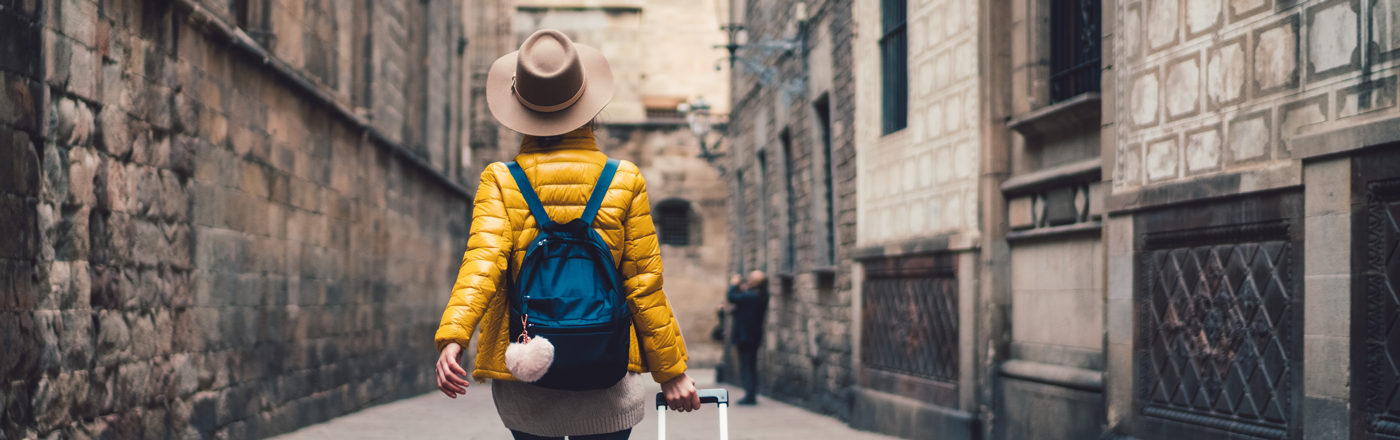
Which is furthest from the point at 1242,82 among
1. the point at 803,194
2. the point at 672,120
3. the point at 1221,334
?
the point at 672,120

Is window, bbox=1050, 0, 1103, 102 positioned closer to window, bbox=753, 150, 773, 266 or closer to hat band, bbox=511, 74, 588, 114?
hat band, bbox=511, 74, 588, 114

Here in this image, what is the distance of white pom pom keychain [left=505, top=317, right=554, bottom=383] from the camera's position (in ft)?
9.80

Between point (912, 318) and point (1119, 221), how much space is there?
364cm

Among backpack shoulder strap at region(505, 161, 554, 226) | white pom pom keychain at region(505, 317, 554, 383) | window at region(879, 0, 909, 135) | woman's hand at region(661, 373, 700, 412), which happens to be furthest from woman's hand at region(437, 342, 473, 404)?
window at region(879, 0, 909, 135)

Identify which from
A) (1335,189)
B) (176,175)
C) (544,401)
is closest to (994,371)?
(1335,189)

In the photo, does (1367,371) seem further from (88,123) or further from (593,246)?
(88,123)

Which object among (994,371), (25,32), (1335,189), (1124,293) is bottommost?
(994,371)

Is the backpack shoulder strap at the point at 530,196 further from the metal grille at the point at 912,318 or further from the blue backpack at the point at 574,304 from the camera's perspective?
the metal grille at the point at 912,318

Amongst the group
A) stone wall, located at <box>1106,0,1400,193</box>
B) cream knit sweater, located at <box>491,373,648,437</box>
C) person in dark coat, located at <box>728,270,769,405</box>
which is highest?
stone wall, located at <box>1106,0,1400,193</box>

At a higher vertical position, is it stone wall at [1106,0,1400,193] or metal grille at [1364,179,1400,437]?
stone wall at [1106,0,1400,193]

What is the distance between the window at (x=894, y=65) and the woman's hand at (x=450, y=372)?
25.7 feet

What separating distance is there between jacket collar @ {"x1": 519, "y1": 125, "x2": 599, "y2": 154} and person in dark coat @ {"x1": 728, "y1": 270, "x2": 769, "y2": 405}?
11.2m

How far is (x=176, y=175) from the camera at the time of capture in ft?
25.7

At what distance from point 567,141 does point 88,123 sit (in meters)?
4.21
